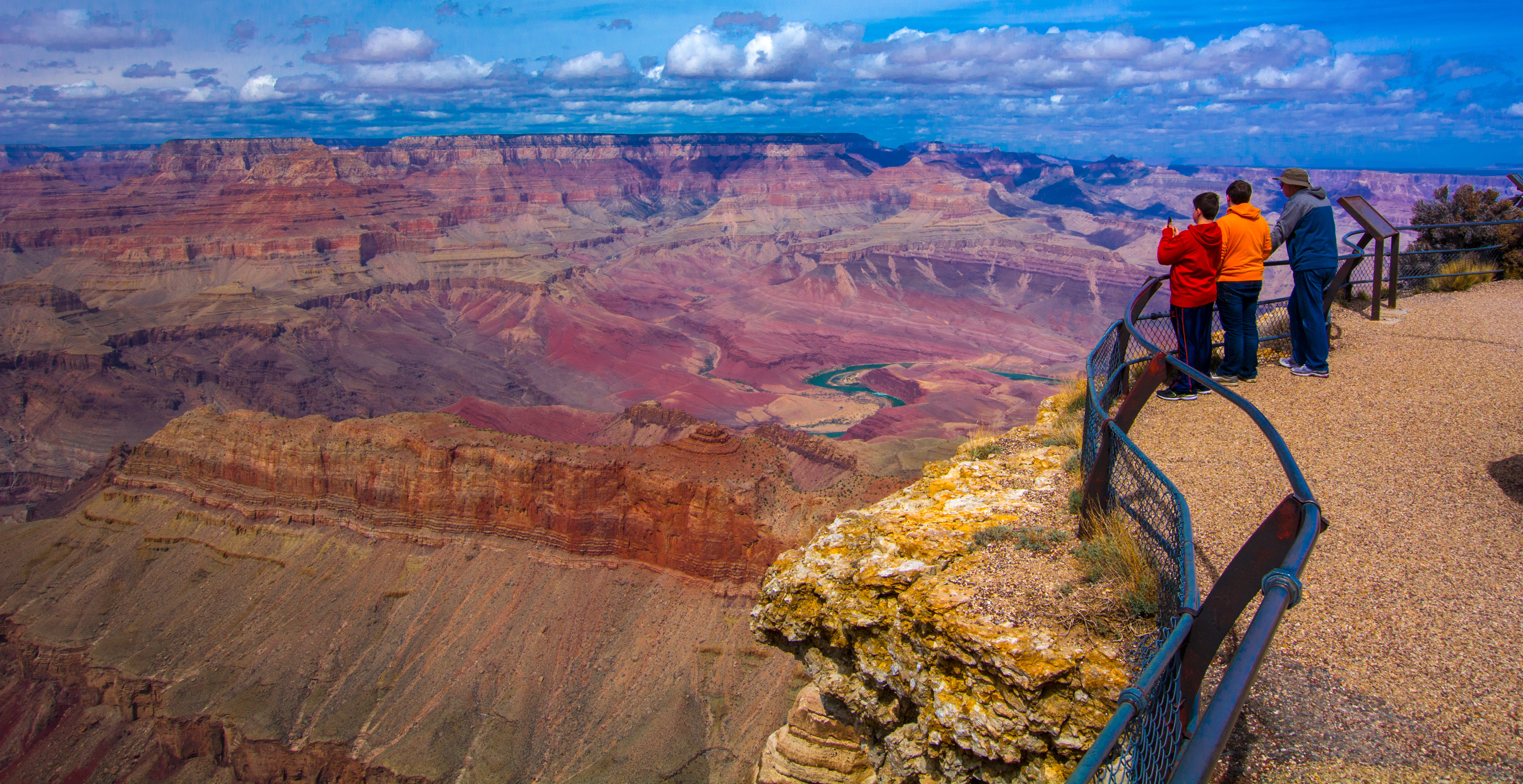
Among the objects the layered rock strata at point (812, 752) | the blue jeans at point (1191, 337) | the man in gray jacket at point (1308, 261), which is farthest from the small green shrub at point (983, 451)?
the layered rock strata at point (812, 752)

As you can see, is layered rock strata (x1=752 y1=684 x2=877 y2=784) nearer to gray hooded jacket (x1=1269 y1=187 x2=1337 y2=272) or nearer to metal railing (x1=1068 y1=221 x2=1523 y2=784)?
metal railing (x1=1068 y1=221 x2=1523 y2=784)

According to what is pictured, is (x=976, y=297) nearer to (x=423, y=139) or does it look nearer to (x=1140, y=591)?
(x=1140, y=591)

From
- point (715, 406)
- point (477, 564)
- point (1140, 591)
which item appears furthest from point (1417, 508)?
point (715, 406)

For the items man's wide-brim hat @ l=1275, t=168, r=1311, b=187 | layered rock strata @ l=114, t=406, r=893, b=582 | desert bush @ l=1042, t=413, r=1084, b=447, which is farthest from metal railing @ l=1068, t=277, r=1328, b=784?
layered rock strata @ l=114, t=406, r=893, b=582

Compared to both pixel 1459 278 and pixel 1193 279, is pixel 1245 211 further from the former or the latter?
pixel 1459 278

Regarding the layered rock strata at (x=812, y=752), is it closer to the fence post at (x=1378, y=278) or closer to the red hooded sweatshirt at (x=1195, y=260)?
the red hooded sweatshirt at (x=1195, y=260)

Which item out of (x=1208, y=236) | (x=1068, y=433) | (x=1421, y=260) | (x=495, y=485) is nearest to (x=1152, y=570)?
(x=1068, y=433)
